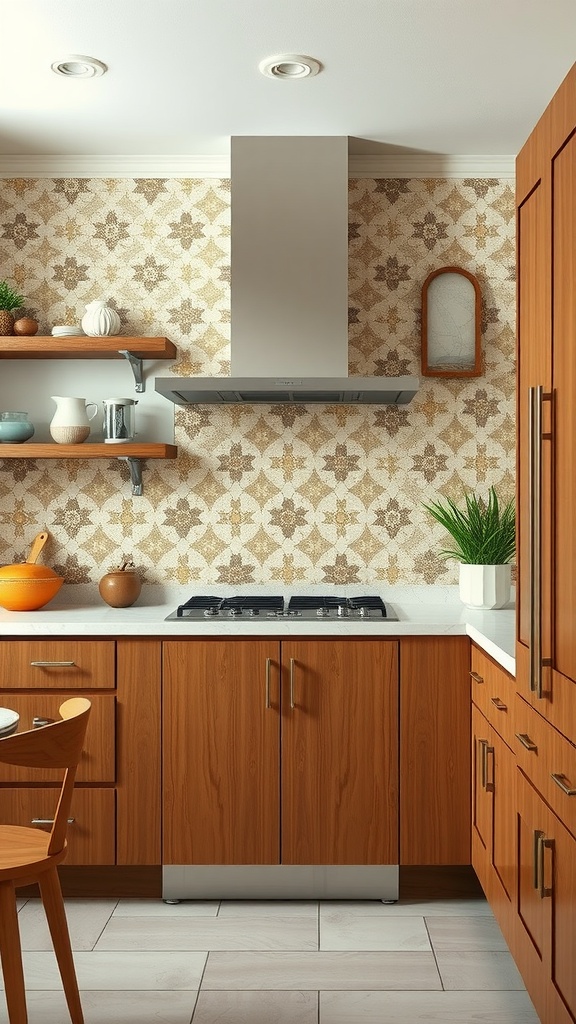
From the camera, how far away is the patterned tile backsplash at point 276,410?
3.59 meters

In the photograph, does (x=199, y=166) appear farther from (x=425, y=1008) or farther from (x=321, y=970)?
(x=425, y=1008)

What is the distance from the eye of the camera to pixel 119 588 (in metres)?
3.36

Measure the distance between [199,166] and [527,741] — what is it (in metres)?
2.53

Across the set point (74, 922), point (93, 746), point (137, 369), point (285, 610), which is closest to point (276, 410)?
point (137, 369)

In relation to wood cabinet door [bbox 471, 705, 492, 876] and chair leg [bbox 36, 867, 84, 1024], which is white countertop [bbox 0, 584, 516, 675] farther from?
chair leg [bbox 36, 867, 84, 1024]

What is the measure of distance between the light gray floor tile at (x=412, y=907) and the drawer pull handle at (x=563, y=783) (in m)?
1.34

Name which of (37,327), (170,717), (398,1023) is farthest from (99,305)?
(398,1023)

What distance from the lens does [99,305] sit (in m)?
3.45

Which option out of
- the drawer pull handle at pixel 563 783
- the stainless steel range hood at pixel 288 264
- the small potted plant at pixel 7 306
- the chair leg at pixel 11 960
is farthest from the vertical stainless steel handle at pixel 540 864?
the small potted plant at pixel 7 306

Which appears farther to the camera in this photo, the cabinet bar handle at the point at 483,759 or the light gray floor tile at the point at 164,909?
the light gray floor tile at the point at 164,909

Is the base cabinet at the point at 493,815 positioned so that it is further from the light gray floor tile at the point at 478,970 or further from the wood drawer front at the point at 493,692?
the light gray floor tile at the point at 478,970

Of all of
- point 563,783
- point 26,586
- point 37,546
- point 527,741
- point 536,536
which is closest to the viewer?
point 563,783

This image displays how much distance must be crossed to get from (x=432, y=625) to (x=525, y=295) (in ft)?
3.95

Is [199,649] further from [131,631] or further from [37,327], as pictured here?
[37,327]
